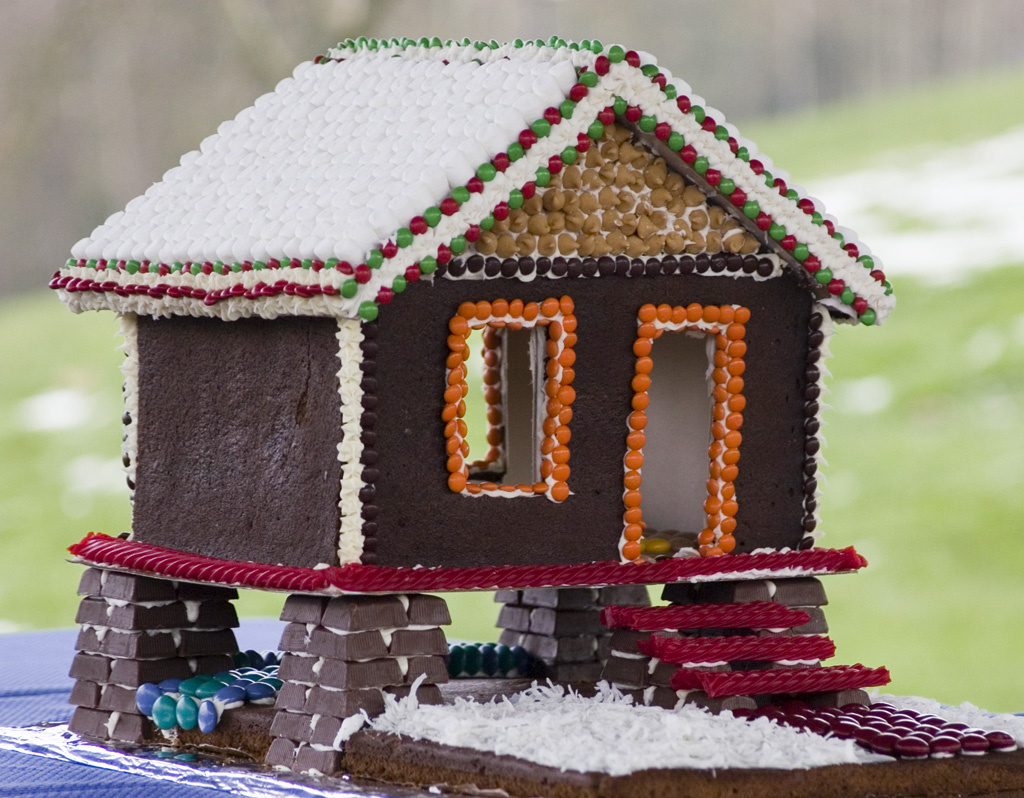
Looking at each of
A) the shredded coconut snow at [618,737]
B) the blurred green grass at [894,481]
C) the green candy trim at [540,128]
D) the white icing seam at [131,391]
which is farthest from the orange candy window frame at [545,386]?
the blurred green grass at [894,481]

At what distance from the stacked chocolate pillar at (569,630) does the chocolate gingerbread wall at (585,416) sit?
0.97 m

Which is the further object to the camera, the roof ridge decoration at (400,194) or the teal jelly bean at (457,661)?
the teal jelly bean at (457,661)

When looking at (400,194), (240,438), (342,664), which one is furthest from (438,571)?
(400,194)

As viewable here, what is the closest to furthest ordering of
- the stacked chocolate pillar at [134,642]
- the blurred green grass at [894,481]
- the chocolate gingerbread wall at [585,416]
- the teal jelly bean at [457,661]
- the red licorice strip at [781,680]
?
1. the chocolate gingerbread wall at [585,416]
2. the red licorice strip at [781,680]
3. the stacked chocolate pillar at [134,642]
4. the teal jelly bean at [457,661]
5. the blurred green grass at [894,481]

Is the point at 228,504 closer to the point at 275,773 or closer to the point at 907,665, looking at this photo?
the point at 275,773

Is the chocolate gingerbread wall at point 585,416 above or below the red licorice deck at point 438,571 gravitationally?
above

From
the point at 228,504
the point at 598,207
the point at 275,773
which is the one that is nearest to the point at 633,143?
the point at 598,207

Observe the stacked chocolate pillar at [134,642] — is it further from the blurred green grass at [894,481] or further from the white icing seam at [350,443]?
the blurred green grass at [894,481]

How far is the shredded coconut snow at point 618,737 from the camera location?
492 cm

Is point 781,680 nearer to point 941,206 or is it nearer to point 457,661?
point 457,661

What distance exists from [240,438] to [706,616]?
4.88 ft

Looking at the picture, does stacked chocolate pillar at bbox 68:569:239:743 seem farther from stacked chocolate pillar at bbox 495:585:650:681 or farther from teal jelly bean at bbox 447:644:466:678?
stacked chocolate pillar at bbox 495:585:650:681

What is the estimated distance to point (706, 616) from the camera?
586 cm

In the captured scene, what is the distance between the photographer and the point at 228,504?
5812 mm
